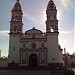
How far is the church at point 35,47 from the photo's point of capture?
36375mm

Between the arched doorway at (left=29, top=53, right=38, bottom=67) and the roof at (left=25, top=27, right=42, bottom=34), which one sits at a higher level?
the roof at (left=25, top=27, right=42, bottom=34)

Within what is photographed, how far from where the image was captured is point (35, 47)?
37125mm

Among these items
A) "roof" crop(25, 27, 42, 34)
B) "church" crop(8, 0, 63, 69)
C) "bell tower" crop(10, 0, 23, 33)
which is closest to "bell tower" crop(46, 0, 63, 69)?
"church" crop(8, 0, 63, 69)

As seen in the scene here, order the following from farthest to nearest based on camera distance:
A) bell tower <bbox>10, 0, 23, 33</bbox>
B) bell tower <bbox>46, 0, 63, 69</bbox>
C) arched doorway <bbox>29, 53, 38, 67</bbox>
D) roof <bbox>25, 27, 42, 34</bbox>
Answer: roof <bbox>25, 27, 42, 34</bbox> → bell tower <bbox>10, 0, 23, 33</bbox> → arched doorway <bbox>29, 53, 38, 67</bbox> → bell tower <bbox>46, 0, 63, 69</bbox>

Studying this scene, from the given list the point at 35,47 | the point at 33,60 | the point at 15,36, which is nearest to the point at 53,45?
the point at 35,47

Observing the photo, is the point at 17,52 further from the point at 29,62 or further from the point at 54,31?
the point at 54,31

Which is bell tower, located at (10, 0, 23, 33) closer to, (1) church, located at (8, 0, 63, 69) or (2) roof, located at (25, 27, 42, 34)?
(1) church, located at (8, 0, 63, 69)

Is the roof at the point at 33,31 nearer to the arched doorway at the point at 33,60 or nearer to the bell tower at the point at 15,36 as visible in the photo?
the bell tower at the point at 15,36

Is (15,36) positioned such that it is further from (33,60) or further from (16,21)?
(33,60)

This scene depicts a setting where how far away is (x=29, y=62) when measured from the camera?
37.1 m

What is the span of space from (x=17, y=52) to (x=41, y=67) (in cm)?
475

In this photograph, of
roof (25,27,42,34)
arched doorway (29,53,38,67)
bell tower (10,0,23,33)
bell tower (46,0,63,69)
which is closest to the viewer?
bell tower (46,0,63,69)

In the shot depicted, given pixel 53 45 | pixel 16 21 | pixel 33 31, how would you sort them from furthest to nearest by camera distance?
pixel 16 21 < pixel 33 31 < pixel 53 45

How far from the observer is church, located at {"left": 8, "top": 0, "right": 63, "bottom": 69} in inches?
1432
